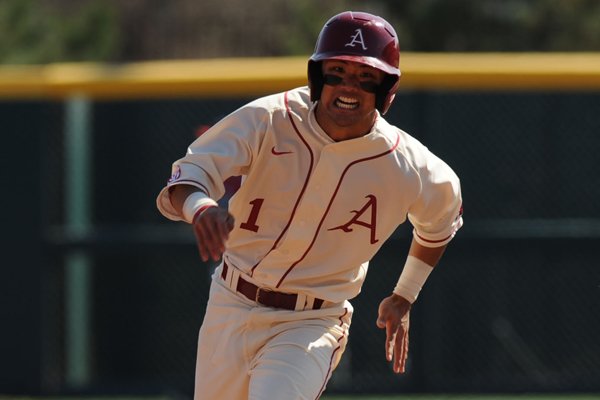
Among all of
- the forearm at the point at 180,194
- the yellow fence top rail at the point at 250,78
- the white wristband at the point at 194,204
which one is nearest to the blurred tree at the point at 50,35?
the yellow fence top rail at the point at 250,78

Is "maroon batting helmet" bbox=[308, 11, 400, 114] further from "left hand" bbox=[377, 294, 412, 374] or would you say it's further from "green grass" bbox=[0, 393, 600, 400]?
"green grass" bbox=[0, 393, 600, 400]

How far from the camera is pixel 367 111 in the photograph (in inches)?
190

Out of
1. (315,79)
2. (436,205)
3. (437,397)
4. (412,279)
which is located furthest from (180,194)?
(437,397)

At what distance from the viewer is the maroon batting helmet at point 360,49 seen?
15.6ft

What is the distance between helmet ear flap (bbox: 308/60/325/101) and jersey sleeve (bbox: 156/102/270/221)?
0.19 metres

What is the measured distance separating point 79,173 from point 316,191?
423 centimetres

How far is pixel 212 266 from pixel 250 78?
122 cm

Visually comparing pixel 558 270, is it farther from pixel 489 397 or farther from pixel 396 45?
pixel 396 45

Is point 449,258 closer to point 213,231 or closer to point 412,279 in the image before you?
point 412,279

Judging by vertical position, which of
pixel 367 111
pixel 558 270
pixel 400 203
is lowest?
pixel 558 270

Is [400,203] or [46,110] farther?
[46,110]

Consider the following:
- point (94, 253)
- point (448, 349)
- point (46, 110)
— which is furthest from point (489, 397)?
point (46, 110)

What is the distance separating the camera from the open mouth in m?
4.78

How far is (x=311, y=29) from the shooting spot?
61.3 feet
